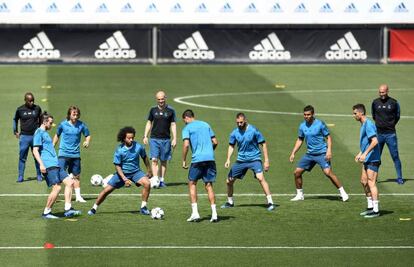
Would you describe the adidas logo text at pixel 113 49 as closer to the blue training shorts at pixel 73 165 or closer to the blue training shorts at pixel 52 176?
the blue training shorts at pixel 73 165

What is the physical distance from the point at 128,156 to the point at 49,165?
1688 millimetres

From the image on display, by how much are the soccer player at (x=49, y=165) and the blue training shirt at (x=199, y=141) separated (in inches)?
109

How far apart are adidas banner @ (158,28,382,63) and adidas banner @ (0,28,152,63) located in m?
1.44

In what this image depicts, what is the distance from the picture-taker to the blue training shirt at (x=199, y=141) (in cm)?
2527

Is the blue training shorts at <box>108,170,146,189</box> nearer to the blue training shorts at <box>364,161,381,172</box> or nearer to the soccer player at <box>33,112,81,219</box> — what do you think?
the soccer player at <box>33,112,81,219</box>

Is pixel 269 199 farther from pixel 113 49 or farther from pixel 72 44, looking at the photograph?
pixel 72 44

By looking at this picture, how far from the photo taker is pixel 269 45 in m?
57.3

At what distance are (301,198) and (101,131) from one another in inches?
490

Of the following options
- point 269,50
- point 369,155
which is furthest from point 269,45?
point 369,155

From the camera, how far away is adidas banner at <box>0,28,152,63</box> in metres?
56.2

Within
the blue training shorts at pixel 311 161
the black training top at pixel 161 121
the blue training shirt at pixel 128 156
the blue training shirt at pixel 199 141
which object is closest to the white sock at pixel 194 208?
the blue training shirt at pixel 199 141
